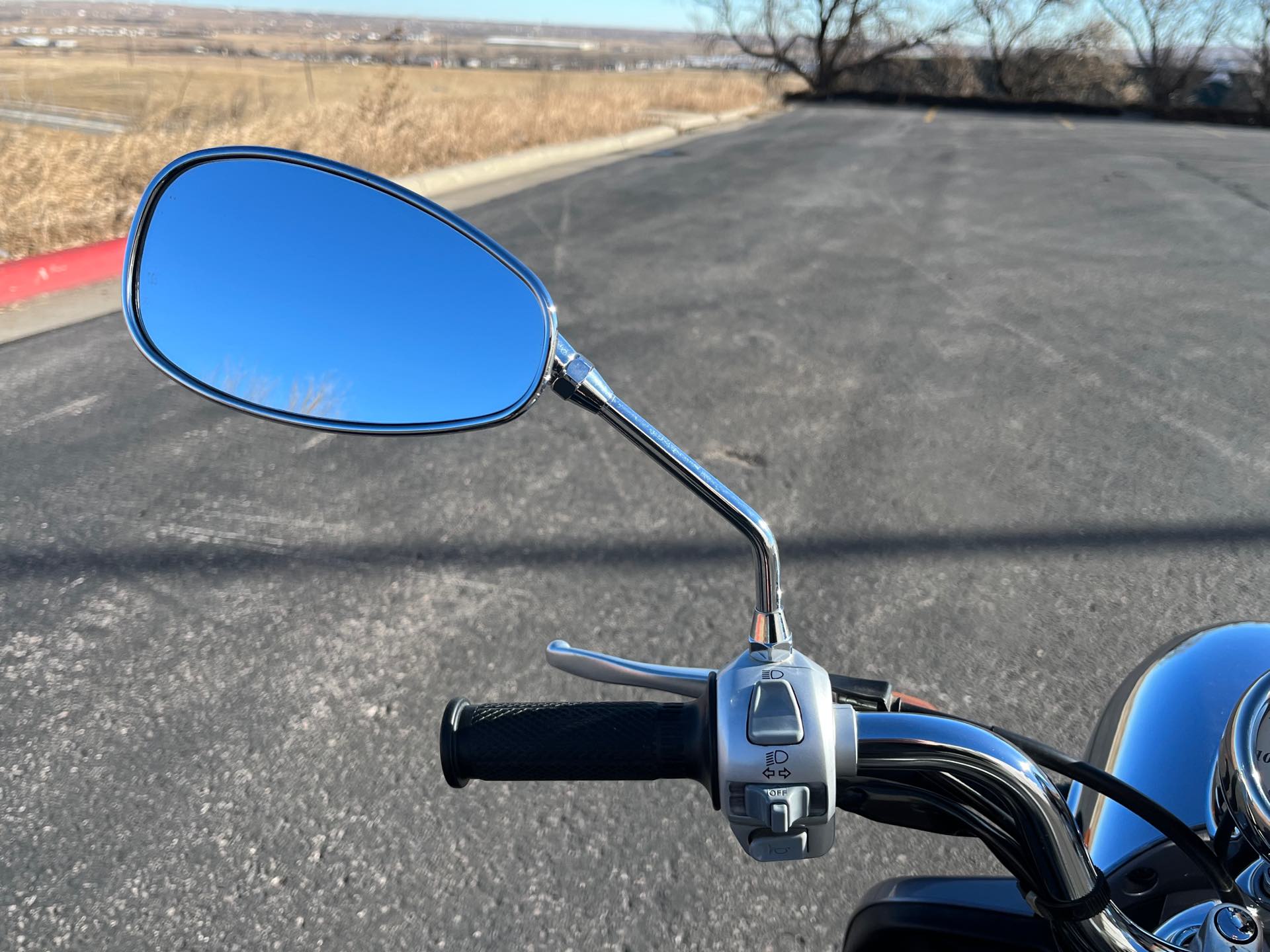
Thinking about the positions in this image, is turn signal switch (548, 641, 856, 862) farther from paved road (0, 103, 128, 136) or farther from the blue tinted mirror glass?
paved road (0, 103, 128, 136)

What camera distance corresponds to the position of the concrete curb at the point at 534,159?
10.8 metres

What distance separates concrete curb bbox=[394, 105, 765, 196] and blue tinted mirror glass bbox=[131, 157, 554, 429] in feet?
22.0

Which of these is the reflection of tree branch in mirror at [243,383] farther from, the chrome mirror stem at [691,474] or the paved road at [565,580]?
the paved road at [565,580]

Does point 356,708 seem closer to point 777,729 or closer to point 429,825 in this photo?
A: point 429,825

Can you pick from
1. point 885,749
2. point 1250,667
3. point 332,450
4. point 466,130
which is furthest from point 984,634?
point 466,130

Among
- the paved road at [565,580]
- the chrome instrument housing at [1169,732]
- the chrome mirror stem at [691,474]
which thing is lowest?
the paved road at [565,580]

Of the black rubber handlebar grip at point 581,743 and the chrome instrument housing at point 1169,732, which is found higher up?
the black rubber handlebar grip at point 581,743

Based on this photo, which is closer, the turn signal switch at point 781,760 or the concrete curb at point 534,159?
the turn signal switch at point 781,760

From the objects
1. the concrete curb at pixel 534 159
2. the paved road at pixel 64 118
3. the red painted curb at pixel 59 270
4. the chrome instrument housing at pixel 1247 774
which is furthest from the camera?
the paved road at pixel 64 118

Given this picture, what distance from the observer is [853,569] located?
3.31 m

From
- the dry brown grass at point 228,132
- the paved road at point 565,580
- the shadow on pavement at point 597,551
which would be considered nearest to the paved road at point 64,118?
the dry brown grass at point 228,132

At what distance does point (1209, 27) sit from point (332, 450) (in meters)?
36.9

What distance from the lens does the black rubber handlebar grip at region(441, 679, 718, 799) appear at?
79 centimetres

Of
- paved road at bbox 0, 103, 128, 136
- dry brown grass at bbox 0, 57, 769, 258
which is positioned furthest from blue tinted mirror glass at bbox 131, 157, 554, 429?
paved road at bbox 0, 103, 128, 136
